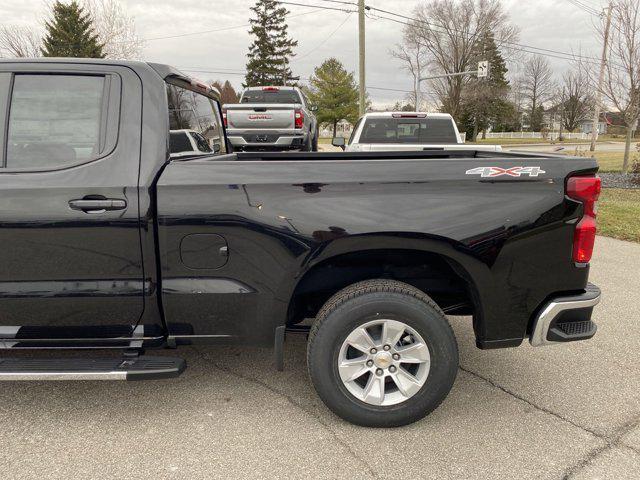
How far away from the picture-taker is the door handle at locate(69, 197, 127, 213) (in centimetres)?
249

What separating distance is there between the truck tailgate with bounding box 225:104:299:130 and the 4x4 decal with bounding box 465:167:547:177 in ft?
28.5

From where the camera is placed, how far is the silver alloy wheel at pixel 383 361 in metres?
2.62

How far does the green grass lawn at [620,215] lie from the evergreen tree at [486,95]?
40.3 m

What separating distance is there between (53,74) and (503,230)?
8.42 ft

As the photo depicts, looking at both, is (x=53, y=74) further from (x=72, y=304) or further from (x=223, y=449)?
(x=223, y=449)

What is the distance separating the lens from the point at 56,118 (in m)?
2.62

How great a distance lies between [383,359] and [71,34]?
A: 34375mm

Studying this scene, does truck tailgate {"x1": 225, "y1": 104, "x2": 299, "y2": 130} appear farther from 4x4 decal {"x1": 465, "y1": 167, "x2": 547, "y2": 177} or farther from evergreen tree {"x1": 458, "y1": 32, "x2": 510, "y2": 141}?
evergreen tree {"x1": 458, "y1": 32, "x2": 510, "y2": 141}

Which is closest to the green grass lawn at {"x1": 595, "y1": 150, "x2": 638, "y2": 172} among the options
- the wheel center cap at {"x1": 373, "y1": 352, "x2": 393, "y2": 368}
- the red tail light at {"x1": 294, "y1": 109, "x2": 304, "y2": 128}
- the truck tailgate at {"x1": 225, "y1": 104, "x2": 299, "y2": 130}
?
the red tail light at {"x1": 294, "y1": 109, "x2": 304, "y2": 128}

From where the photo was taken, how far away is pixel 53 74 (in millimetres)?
2633

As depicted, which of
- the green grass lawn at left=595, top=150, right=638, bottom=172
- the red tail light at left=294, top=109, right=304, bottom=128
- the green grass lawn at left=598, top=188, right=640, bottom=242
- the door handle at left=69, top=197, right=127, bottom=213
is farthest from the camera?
the green grass lawn at left=595, top=150, right=638, bottom=172

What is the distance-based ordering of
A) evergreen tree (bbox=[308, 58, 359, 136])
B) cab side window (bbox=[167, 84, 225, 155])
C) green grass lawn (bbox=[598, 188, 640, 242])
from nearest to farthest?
cab side window (bbox=[167, 84, 225, 155]) → green grass lawn (bbox=[598, 188, 640, 242]) → evergreen tree (bbox=[308, 58, 359, 136])

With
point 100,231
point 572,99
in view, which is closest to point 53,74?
point 100,231

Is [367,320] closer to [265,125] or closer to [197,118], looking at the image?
[197,118]
